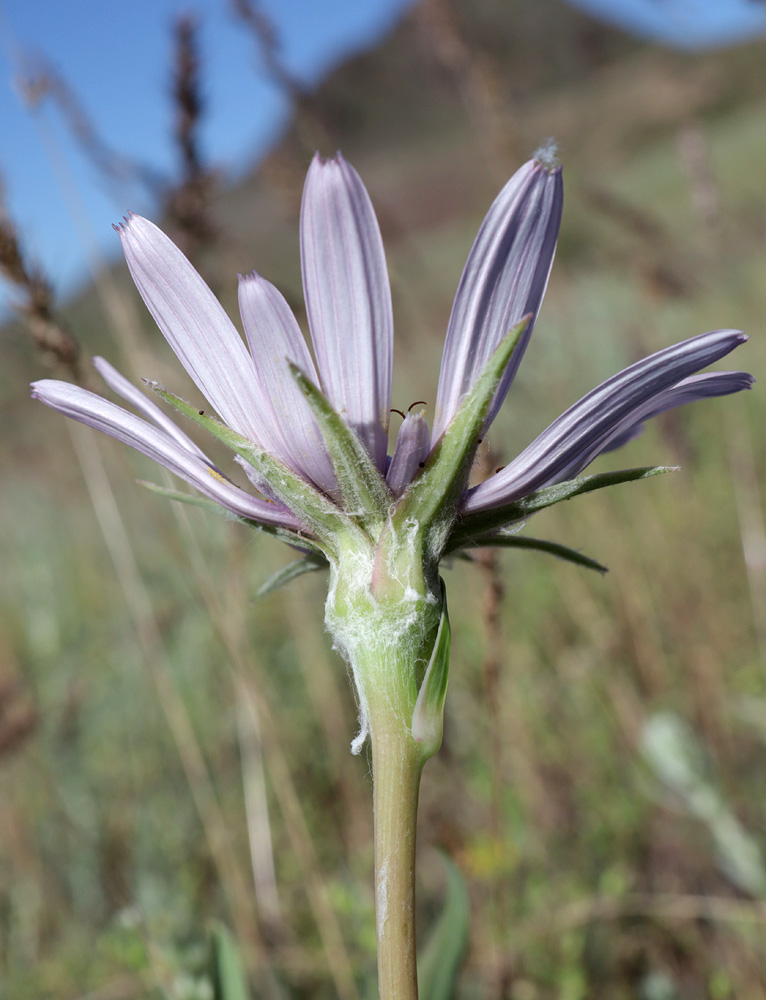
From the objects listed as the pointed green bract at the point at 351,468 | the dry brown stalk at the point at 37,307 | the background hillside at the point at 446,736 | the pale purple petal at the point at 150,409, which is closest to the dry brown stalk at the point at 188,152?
the background hillside at the point at 446,736

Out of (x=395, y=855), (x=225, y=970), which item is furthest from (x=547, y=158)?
(x=225, y=970)

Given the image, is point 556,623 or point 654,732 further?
point 556,623

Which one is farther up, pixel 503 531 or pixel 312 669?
pixel 503 531

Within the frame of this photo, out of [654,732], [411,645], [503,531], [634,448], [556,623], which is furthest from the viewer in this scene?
[634,448]

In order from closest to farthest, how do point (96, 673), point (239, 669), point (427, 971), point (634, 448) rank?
point (427, 971) → point (239, 669) → point (96, 673) → point (634, 448)

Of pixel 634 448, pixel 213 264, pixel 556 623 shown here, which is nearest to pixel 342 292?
pixel 213 264

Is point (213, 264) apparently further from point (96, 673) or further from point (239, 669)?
point (96, 673)
